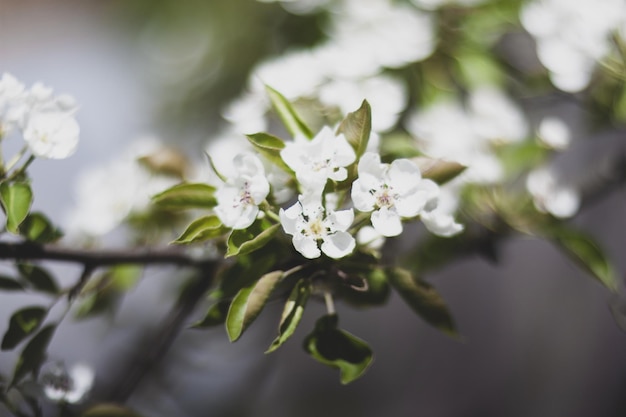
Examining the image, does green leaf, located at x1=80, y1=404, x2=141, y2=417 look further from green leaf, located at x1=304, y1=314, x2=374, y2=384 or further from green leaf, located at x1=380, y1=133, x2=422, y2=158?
green leaf, located at x1=380, y1=133, x2=422, y2=158

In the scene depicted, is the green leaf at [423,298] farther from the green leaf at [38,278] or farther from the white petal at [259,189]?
the green leaf at [38,278]

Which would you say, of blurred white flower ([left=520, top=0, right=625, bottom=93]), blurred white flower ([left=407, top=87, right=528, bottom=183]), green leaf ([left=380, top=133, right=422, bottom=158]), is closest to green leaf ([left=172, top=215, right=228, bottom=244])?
green leaf ([left=380, top=133, right=422, bottom=158])

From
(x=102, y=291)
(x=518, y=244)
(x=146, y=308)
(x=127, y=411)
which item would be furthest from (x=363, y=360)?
(x=518, y=244)

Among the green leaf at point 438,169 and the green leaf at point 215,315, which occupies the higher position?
the green leaf at point 438,169

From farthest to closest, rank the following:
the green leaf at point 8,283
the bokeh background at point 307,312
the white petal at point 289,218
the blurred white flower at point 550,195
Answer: the bokeh background at point 307,312, the blurred white flower at point 550,195, the green leaf at point 8,283, the white petal at point 289,218

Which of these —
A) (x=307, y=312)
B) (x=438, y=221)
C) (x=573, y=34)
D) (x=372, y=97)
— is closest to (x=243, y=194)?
(x=438, y=221)

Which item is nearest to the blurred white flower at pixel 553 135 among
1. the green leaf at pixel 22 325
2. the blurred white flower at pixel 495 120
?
the blurred white flower at pixel 495 120
